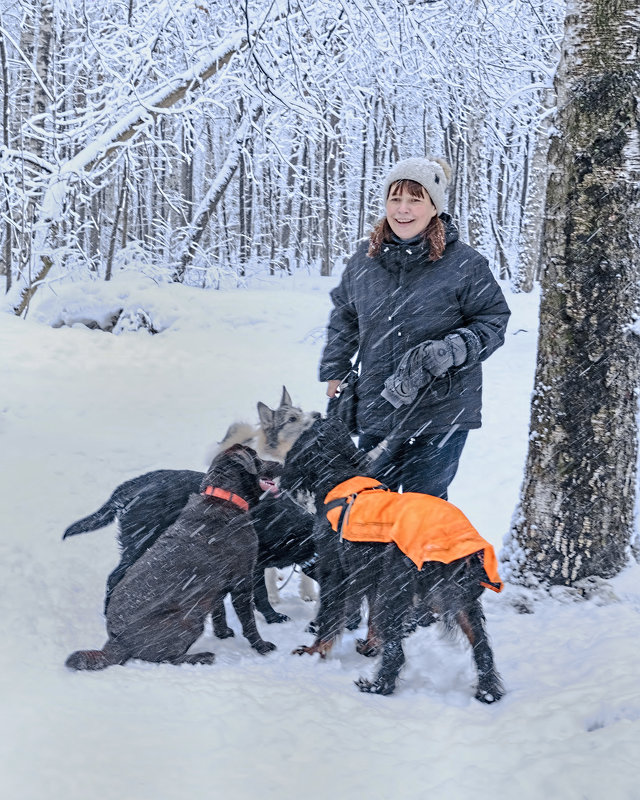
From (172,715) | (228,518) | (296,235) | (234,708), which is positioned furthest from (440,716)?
(296,235)

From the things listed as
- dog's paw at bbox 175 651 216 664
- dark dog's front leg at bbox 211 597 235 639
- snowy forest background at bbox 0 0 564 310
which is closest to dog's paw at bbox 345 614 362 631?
dark dog's front leg at bbox 211 597 235 639

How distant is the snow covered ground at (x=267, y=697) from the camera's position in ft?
6.53

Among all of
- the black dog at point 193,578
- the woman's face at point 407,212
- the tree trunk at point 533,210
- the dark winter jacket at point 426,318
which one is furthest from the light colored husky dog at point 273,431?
the tree trunk at point 533,210

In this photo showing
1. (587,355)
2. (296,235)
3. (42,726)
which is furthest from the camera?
(296,235)

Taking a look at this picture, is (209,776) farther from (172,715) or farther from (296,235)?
(296,235)

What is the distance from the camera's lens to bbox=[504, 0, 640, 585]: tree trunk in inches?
126

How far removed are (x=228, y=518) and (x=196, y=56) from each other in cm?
624

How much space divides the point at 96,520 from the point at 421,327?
198 cm

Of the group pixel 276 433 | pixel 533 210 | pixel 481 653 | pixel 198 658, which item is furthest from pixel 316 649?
pixel 533 210

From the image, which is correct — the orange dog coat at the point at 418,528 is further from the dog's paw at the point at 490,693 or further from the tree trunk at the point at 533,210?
the tree trunk at the point at 533,210

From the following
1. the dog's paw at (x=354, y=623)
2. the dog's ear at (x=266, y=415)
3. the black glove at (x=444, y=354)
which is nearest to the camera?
the black glove at (x=444, y=354)

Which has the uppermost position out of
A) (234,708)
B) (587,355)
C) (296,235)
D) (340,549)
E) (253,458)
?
(296,235)

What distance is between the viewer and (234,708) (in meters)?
2.50

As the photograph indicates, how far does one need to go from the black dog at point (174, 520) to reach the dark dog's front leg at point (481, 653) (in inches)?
54.3
